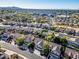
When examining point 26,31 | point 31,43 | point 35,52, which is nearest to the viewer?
point 35,52

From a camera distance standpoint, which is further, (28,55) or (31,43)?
(31,43)

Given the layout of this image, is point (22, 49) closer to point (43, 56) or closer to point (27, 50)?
point (27, 50)

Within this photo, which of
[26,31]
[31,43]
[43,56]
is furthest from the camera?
[26,31]

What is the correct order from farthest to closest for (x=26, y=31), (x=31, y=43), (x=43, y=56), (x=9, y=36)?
(x=26, y=31)
(x=9, y=36)
(x=31, y=43)
(x=43, y=56)

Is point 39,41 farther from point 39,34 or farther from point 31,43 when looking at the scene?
point 39,34

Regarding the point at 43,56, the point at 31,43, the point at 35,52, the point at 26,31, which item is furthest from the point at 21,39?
the point at 26,31

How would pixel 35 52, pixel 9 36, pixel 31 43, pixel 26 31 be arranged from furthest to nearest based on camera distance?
pixel 26 31, pixel 9 36, pixel 31 43, pixel 35 52

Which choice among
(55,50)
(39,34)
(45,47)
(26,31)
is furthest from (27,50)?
(26,31)

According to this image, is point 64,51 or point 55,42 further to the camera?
point 55,42
